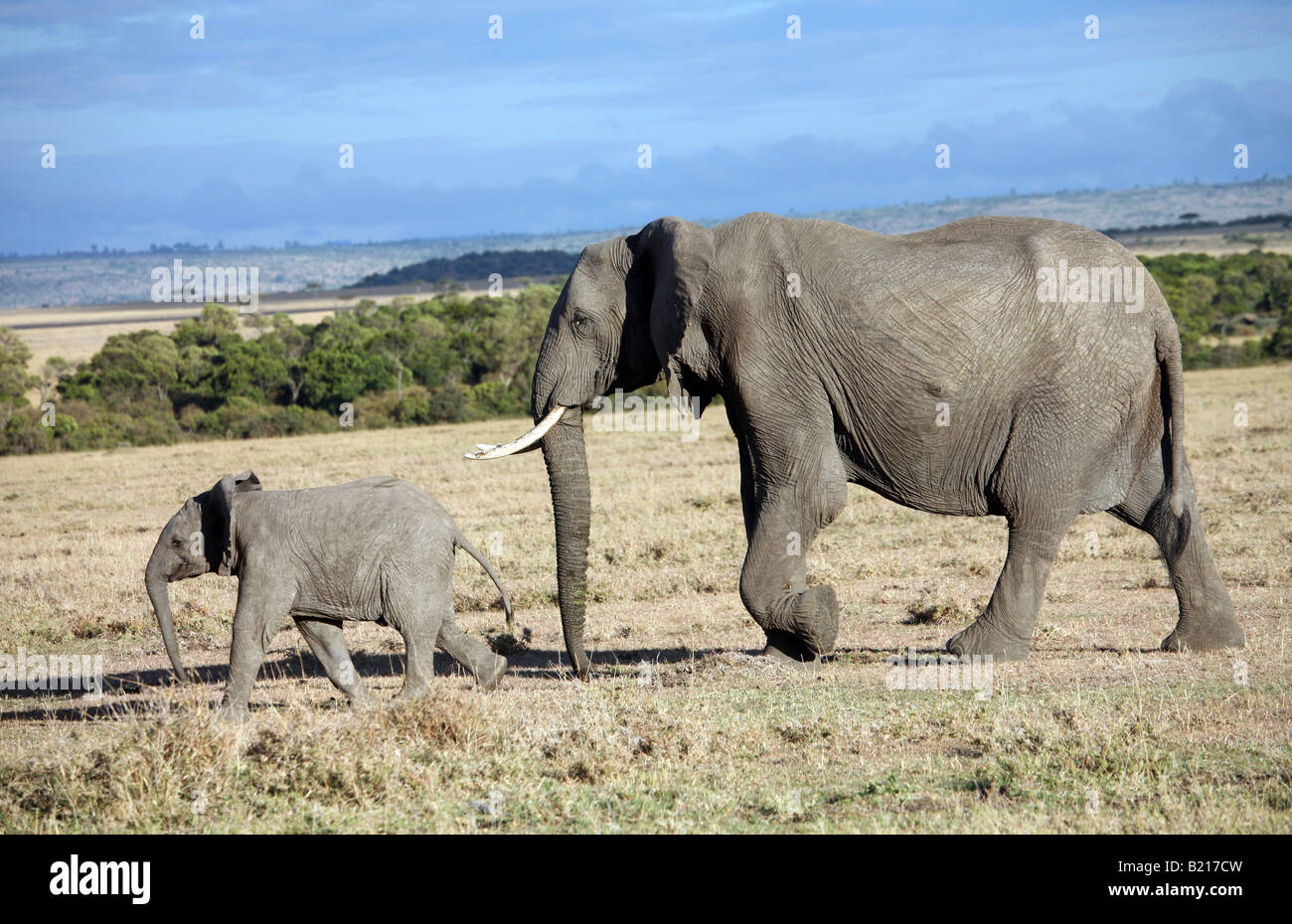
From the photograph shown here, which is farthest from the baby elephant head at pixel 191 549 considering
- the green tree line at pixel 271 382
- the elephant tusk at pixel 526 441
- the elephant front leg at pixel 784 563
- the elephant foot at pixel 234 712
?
the green tree line at pixel 271 382

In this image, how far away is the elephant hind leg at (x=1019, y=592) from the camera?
31.0 feet

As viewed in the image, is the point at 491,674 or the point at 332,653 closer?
the point at 332,653

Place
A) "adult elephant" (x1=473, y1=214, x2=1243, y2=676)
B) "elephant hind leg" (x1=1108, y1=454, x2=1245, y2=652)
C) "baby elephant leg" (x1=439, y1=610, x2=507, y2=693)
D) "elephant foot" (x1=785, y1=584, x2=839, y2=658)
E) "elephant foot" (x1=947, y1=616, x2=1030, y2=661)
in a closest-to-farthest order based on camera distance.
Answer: "baby elephant leg" (x1=439, y1=610, x2=507, y2=693) < "adult elephant" (x1=473, y1=214, x2=1243, y2=676) < "elephant foot" (x1=785, y1=584, x2=839, y2=658) < "elephant foot" (x1=947, y1=616, x2=1030, y2=661) < "elephant hind leg" (x1=1108, y1=454, x2=1245, y2=652)

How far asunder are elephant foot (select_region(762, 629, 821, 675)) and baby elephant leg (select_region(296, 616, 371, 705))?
9.43ft

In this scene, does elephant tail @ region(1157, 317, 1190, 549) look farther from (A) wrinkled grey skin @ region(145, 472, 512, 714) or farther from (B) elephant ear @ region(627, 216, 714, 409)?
(A) wrinkled grey skin @ region(145, 472, 512, 714)

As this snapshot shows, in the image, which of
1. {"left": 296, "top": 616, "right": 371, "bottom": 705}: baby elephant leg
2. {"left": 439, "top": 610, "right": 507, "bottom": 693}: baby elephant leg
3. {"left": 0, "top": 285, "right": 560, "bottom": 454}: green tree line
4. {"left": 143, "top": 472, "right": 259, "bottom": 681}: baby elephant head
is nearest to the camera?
{"left": 143, "top": 472, "right": 259, "bottom": 681}: baby elephant head

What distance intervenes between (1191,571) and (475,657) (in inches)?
204

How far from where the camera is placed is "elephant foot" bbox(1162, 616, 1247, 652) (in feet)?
32.4

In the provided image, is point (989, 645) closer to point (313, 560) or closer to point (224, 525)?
point (313, 560)

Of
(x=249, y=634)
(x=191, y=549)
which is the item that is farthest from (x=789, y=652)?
(x=191, y=549)

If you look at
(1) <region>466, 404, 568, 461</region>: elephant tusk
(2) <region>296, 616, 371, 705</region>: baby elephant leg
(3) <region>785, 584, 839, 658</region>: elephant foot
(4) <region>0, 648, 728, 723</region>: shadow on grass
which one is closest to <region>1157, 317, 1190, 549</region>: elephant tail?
(3) <region>785, 584, 839, 658</region>: elephant foot

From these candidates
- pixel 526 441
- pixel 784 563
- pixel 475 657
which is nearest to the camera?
pixel 475 657

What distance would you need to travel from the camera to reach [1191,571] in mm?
9891

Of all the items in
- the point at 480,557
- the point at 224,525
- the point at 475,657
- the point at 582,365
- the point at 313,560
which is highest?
the point at 582,365
